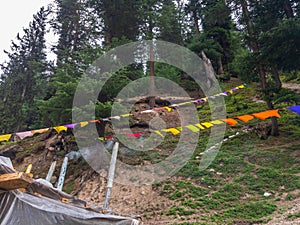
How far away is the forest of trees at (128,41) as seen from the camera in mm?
11203

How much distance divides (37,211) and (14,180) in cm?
82

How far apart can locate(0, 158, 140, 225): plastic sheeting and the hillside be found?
4.09 metres

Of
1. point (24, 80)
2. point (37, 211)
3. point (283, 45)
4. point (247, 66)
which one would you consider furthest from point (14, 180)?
point (24, 80)

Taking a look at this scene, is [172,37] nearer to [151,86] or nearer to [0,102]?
[151,86]

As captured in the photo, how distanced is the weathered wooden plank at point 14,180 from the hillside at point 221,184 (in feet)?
17.4

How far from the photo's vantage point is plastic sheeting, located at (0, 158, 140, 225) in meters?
3.68

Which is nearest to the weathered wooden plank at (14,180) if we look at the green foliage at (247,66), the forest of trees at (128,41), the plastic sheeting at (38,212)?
A: the plastic sheeting at (38,212)

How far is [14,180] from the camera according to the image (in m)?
3.33

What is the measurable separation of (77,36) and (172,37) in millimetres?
7219

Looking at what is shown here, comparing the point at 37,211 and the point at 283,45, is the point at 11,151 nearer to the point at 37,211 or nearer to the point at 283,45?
the point at 37,211

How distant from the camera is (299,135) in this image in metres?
12.0

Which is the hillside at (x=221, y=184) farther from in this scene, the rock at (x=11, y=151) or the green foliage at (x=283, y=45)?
the green foliage at (x=283, y=45)

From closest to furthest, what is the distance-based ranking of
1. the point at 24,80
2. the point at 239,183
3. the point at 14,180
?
the point at 14,180, the point at 239,183, the point at 24,80

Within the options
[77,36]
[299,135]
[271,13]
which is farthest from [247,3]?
[77,36]
